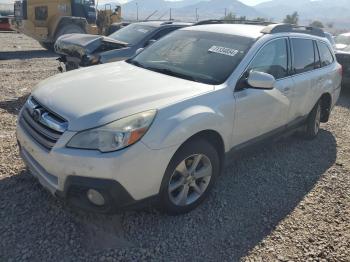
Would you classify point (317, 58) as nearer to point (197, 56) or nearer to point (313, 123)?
point (313, 123)

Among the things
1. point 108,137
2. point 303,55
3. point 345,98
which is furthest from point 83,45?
point 345,98

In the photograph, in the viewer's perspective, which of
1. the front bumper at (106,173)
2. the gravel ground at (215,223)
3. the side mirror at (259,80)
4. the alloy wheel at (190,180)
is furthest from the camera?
the side mirror at (259,80)

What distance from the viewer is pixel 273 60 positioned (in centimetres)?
430

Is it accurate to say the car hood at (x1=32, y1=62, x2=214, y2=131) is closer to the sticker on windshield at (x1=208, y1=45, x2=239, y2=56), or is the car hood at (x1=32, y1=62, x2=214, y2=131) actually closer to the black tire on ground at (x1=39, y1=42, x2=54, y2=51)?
the sticker on windshield at (x1=208, y1=45, x2=239, y2=56)

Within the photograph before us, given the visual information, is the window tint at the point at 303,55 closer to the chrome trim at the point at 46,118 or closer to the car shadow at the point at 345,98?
the chrome trim at the point at 46,118

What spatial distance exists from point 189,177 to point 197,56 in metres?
1.41

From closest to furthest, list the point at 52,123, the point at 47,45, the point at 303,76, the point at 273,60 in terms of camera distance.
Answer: the point at 52,123
the point at 273,60
the point at 303,76
the point at 47,45

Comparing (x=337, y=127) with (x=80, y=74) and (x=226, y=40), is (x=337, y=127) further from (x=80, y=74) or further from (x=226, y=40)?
(x=80, y=74)

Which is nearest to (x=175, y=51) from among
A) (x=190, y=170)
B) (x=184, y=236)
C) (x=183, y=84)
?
(x=183, y=84)

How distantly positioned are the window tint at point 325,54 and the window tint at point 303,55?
34 cm

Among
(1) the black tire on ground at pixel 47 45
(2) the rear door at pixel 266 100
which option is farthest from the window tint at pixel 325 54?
(1) the black tire on ground at pixel 47 45

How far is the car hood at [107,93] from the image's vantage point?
9.47 ft

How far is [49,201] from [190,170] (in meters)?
1.37

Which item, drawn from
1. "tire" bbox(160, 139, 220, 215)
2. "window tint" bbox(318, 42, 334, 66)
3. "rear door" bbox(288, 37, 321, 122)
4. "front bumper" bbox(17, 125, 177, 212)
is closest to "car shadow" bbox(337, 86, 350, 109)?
"window tint" bbox(318, 42, 334, 66)
